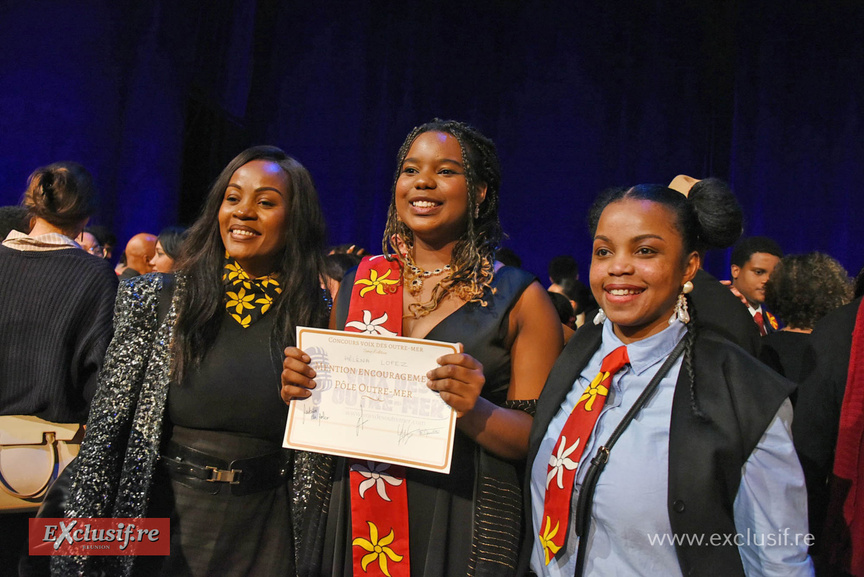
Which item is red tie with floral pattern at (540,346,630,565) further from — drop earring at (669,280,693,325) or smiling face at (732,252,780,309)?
smiling face at (732,252,780,309)

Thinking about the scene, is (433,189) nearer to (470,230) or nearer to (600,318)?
(470,230)

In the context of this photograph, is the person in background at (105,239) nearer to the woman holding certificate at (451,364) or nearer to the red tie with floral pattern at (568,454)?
the woman holding certificate at (451,364)

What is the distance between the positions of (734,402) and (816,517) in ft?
2.81

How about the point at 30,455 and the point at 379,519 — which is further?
the point at 30,455

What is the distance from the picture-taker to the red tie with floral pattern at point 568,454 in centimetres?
155

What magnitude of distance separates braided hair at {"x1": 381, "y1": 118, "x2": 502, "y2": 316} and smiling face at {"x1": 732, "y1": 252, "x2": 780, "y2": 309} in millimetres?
2955

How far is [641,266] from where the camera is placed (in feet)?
5.27

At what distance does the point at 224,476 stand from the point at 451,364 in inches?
32.1

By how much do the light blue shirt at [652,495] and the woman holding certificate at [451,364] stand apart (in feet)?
0.47

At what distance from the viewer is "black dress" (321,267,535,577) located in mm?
1713

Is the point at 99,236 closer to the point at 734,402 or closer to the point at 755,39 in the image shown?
the point at 734,402

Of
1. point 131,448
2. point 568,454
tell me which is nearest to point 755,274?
point 568,454
